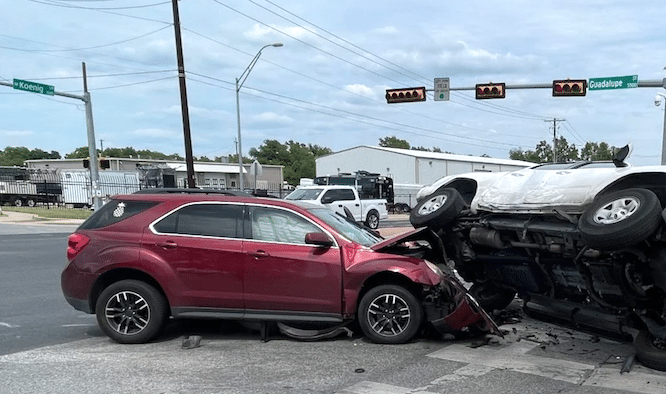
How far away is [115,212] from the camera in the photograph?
6.41 meters

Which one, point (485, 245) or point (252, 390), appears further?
point (485, 245)

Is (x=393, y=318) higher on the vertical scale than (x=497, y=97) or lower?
lower

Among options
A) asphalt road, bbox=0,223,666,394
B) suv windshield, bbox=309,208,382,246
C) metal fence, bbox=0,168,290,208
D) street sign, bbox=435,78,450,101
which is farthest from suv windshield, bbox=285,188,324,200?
metal fence, bbox=0,168,290,208

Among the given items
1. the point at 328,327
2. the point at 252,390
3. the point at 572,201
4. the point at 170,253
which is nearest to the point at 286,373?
the point at 252,390

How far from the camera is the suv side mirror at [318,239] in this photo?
589 centimetres

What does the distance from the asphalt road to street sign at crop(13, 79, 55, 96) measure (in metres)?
17.0

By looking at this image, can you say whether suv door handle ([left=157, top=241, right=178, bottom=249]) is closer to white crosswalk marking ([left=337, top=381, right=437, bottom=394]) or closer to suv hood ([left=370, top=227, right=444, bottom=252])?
suv hood ([left=370, top=227, right=444, bottom=252])

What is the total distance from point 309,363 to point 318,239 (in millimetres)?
1270

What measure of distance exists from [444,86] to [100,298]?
21.3 metres

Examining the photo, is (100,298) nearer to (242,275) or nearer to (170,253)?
(170,253)

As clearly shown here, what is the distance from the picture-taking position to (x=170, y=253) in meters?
6.07

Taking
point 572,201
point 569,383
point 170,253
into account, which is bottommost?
point 569,383

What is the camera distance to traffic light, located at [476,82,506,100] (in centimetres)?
2359

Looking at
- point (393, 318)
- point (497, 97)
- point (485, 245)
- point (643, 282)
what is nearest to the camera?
point (643, 282)
